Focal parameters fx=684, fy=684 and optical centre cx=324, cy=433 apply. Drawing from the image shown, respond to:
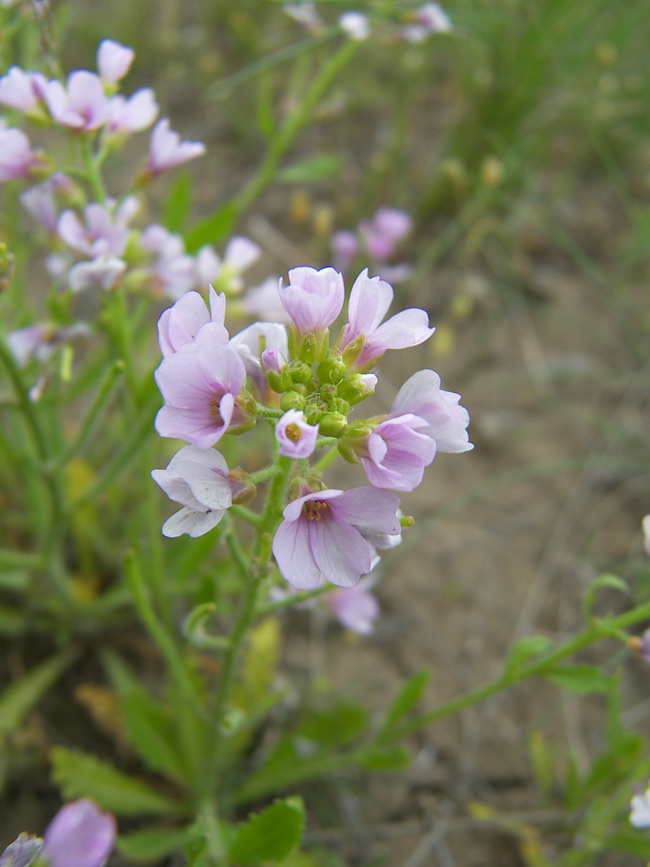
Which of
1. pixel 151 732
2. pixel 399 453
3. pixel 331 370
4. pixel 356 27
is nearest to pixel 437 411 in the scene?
pixel 399 453

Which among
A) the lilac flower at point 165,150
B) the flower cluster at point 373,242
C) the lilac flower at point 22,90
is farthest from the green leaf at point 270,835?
the flower cluster at point 373,242

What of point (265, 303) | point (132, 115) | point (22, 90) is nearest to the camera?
point (22, 90)

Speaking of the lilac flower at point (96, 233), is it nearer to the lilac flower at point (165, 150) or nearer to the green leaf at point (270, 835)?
the lilac flower at point (165, 150)

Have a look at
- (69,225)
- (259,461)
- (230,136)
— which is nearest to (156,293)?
(69,225)

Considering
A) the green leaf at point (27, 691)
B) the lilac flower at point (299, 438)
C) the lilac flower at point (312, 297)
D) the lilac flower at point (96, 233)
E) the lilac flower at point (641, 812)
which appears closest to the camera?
the lilac flower at point (299, 438)

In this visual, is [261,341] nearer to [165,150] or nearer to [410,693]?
[165,150]

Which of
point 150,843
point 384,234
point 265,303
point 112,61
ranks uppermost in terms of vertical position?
point 112,61

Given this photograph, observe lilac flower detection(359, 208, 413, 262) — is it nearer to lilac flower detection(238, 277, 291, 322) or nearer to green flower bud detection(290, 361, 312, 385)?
lilac flower detection(238, 277, 291, 322)
